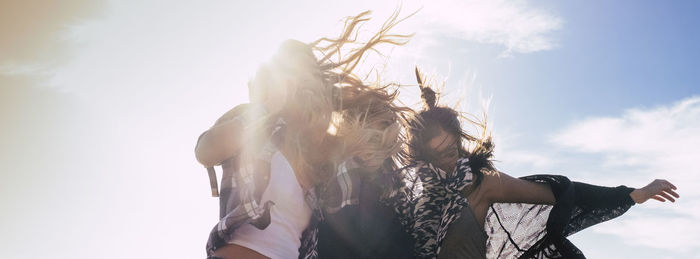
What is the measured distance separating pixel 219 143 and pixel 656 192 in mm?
3689

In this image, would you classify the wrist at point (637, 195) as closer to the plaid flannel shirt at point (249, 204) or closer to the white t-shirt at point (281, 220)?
the plaid flannel shirt at point (249, 204)

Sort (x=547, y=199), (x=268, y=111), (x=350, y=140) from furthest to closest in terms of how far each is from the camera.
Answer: (x=547, y=199) → (x=350, y=140) → (x=268, y=111)

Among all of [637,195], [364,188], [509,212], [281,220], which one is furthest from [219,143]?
[637,195]

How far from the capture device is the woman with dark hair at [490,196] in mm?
4207

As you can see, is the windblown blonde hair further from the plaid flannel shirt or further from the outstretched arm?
the outstretched arm

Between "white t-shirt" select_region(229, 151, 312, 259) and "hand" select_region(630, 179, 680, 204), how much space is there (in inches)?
117

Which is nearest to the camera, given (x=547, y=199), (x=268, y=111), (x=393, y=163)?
(x=268, y=111)

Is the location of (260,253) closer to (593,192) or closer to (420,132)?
(420,132)

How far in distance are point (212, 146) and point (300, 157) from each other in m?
0.69

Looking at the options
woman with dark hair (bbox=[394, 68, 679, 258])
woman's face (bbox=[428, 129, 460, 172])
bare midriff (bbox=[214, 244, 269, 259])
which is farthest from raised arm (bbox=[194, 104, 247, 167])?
woman's face (bbox=[428, 129, 460, 172])

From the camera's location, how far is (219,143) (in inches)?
122

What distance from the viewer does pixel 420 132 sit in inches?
186

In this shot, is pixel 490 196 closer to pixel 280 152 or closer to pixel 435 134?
pixel 435 134

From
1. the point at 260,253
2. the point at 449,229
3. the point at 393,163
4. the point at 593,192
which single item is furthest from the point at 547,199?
the point at 260,253
